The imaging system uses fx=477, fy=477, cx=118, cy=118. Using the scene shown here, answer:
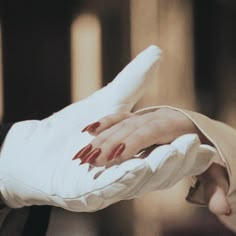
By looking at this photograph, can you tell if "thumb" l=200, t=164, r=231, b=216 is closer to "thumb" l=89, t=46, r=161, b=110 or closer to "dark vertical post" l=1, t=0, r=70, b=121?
"thumb" l=89, t=46, r=161, b=110

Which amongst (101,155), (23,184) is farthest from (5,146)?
(101,155)

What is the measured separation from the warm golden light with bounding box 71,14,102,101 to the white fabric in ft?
0.33

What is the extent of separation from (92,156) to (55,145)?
0.33 ft

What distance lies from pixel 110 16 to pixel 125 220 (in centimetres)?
27

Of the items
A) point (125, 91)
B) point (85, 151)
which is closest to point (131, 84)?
point (125, 91)

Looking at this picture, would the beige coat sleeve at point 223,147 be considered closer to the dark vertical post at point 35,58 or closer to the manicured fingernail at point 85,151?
the manicured fingernail at point 85,151

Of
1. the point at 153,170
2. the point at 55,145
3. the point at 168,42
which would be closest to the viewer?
the point at 153,170

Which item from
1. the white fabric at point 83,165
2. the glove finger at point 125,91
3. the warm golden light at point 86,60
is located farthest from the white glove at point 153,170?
the warm golden light at point 86,60

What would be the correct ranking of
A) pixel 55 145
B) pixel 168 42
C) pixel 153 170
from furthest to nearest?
pixel 168 42 < pixel 55 145 < pixel 153 170

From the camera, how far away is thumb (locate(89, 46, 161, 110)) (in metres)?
0.51

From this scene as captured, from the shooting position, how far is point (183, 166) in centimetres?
39

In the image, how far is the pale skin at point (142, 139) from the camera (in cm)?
42

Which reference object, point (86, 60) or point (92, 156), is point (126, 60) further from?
point (92, 156)

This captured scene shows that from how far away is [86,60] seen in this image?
65cm
